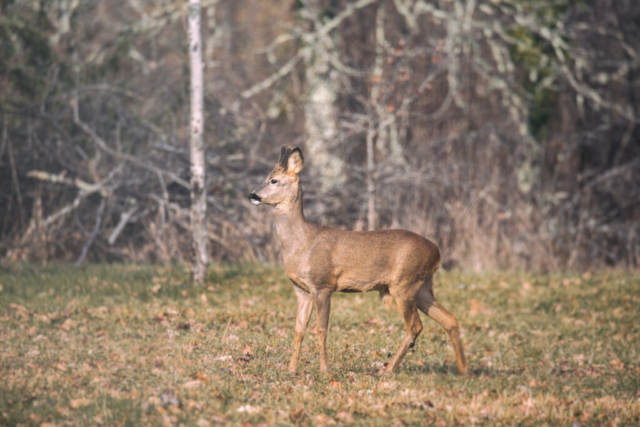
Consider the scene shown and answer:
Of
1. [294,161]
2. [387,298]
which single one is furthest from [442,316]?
[294,161]

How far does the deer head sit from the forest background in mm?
6235

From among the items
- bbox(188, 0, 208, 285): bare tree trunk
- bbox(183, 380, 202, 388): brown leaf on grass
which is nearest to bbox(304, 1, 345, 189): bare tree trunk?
bbox(188, 0, 208, 285): bare tree trunk

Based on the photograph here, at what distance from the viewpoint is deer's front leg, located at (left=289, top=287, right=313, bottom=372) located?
620 cm

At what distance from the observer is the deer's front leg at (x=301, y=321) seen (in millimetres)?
6203

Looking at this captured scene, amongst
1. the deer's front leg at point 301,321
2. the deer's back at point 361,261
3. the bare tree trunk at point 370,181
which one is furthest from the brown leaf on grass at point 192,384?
the bare tree trunk at point 370,181

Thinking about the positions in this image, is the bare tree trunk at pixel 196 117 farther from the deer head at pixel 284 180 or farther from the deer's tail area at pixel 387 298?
the deer's tail area at pixel 387 298

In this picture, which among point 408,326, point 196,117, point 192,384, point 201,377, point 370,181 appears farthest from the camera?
point 370,181

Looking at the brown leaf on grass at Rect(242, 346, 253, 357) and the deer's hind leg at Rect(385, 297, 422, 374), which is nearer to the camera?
the deer's hind leg at Rect(385, 297, 422, 374)

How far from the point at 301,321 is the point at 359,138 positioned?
1010 cm

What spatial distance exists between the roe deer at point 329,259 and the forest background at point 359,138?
6267 millimetres

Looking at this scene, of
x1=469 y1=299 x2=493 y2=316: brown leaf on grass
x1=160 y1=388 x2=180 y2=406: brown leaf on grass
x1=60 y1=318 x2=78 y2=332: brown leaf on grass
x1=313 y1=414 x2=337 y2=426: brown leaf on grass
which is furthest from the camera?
x1=469 y1=299 x2=493 y2=316: brown leaf on grass

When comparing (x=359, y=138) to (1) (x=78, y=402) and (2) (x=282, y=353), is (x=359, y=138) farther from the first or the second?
(1) (x=78, y=402)

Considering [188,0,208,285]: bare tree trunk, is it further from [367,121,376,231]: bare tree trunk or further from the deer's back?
the deer's back

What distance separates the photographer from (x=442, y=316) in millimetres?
6453
